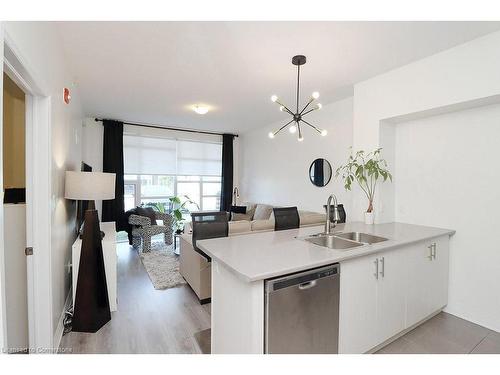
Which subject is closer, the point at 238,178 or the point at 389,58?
the point at 389,58

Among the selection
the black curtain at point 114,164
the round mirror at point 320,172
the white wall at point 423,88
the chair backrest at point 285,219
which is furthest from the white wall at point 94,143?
the white wall at point 423,88

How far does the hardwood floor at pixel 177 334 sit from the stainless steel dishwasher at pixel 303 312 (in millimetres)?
780

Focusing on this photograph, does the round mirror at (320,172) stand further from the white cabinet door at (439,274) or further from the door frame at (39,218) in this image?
the door frame at (39,218)

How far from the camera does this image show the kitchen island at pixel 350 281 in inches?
57.4

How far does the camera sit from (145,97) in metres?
3.90

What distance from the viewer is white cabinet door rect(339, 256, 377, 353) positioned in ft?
5.63

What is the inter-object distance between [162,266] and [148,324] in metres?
1.67

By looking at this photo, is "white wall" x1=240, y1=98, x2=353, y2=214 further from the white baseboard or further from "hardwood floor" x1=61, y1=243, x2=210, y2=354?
the white baseboard

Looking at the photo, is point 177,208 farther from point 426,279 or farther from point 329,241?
point 426,279

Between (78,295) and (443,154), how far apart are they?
3.93m

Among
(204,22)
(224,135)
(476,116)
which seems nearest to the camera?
(204,22)

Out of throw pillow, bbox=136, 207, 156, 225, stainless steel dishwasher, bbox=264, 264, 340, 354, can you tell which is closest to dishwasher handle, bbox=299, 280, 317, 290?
stainless steel dishwasher, bbox=264, 264, 340, 354
